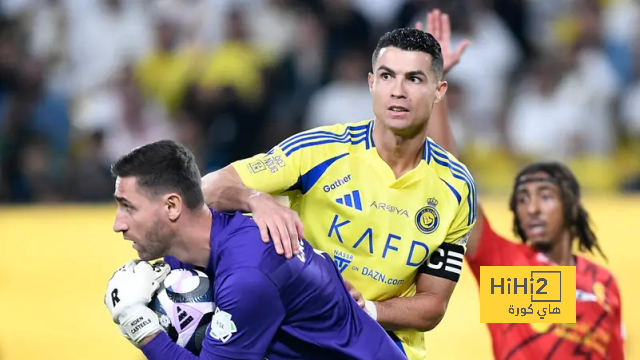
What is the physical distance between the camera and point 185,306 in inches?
151

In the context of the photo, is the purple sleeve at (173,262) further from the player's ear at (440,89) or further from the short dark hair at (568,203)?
the short dark hair at (568,203)

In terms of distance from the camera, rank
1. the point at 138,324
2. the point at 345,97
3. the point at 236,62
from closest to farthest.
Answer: the point at 138,324 < the point at 345,97 < the point at 236,62

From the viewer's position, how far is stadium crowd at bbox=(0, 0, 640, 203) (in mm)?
8875

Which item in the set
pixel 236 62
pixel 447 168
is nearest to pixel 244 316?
pixel 447 168

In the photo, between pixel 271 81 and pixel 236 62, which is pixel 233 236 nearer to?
pixel 271 81

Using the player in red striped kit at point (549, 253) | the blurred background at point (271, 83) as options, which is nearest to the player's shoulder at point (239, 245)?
the player in red striped kit at point (549, 253)

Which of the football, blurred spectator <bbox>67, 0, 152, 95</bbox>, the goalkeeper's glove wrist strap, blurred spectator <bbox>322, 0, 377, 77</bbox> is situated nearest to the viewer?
the goalkeeper's glove wrist strap

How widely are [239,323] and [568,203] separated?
8.05 ft

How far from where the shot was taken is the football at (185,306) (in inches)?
151

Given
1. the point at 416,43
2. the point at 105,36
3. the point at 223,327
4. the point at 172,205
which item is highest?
the point at 105,36

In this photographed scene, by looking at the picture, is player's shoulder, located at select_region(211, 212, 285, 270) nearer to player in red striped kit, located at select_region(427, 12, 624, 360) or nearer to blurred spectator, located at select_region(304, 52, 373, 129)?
player in red striped kit, located at select_region(427, 12, 624, 360)

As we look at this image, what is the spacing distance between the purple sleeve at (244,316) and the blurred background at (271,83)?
427 centimetres

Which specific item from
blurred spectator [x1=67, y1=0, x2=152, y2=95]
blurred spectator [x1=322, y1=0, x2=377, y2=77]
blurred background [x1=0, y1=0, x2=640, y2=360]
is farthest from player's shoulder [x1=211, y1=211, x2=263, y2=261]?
blurred spectator [x1=67, y1=0, x2=152, y2=95]

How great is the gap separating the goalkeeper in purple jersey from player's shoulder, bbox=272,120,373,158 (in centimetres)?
59
